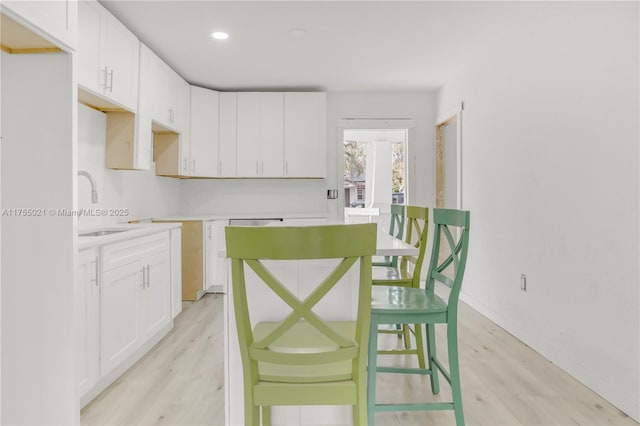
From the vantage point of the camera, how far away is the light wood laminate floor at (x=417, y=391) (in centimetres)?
187

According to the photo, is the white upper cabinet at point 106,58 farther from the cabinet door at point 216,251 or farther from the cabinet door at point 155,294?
the cabinet door at point 216,251

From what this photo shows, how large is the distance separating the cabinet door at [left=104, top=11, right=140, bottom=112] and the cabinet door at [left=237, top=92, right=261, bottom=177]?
5.26 ft

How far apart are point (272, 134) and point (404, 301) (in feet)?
11.0

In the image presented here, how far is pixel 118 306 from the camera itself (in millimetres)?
2268

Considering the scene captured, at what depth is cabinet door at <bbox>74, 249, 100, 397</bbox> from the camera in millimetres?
1906

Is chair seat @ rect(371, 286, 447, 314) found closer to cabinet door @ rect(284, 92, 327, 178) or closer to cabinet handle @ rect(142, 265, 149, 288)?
cabinet handle @ rect(142, 265, 149, 288)

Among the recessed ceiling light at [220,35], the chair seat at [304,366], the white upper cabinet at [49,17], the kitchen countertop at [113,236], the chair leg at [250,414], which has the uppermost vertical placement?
the recessed ceiling light at [220,35]

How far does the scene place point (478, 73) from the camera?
3.68m

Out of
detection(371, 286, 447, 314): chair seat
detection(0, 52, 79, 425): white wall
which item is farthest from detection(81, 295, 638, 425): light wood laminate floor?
detection(0, 52, 79, 425): white wall

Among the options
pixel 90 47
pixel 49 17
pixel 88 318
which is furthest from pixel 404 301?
pixel 90 47

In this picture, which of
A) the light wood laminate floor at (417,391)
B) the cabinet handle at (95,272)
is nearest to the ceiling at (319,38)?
the cabinet handle at (95,272)

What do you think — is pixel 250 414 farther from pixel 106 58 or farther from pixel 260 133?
pixel 260 133

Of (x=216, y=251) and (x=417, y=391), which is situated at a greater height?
(x=216, y=251)

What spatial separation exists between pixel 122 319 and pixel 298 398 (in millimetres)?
1634
